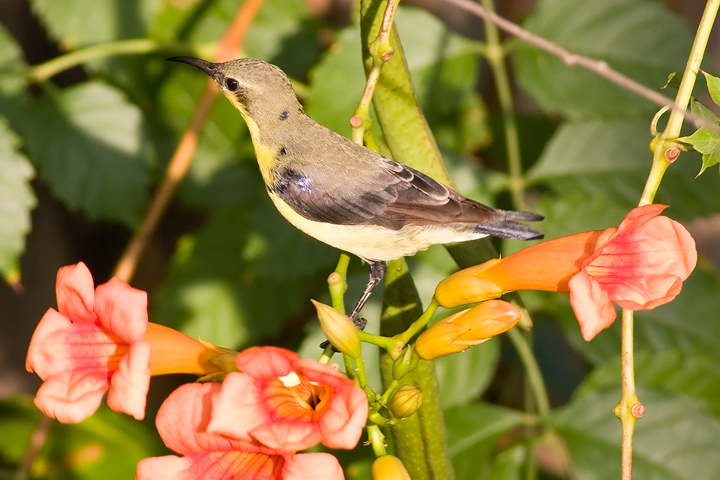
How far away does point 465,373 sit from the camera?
266 cm

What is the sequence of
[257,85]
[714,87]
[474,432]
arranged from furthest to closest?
[474,432] < [257,85] < [714,87]

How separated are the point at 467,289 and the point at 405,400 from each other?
0.28 m

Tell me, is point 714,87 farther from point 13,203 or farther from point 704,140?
point 13,203

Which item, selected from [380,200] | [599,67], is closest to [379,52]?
[599,67]

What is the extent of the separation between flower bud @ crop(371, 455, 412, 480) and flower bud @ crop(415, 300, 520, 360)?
0.23m

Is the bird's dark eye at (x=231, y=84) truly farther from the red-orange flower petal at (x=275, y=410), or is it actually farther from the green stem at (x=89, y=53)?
the red-orange flower petal at (x=275, y=410)

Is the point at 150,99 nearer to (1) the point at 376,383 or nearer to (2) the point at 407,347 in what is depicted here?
(1) the point at 376,383

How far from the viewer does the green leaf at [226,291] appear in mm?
3303

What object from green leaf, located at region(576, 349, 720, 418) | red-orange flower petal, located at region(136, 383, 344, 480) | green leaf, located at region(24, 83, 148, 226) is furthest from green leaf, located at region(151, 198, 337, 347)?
red-orange flower petal, located at region(136, 383, 344, 480)

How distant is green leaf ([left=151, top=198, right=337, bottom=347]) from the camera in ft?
10.8

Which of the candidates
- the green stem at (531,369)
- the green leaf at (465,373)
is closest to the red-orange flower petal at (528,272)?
the green stem at (531,369)

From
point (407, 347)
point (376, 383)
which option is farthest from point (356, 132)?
point (376, 383)

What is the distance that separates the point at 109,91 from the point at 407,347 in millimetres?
1909

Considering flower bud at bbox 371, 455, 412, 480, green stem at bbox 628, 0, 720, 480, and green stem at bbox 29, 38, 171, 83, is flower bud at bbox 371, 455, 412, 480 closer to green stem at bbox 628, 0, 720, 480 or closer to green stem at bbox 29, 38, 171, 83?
green stem at bbox 628, 0, 720, 480
